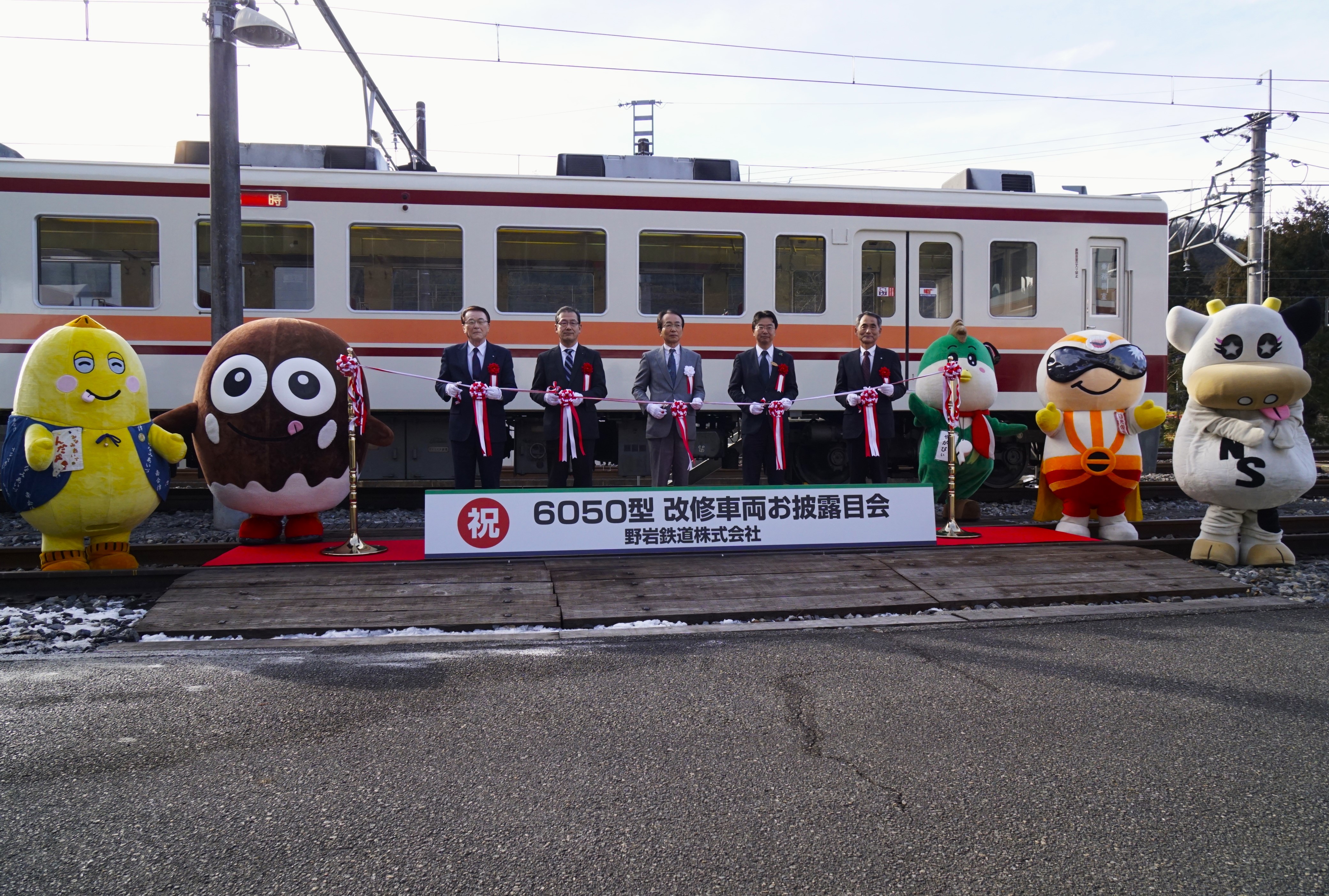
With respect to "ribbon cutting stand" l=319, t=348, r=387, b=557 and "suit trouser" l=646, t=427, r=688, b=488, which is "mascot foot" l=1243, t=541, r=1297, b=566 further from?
"ribbon cutting stand" l=319, t=348, r=387, b=557

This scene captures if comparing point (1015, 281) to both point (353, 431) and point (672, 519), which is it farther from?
point (353, 431)

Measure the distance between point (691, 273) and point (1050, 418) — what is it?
3.84m

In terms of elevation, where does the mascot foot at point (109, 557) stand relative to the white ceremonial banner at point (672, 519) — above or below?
below

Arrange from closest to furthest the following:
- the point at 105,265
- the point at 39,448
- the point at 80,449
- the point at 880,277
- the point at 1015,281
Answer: the point at 39,448 → the point at 80,449 → the point at 105,265 → the point at 880,277 → the point at 1015,281

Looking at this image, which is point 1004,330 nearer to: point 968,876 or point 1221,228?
point 968,876

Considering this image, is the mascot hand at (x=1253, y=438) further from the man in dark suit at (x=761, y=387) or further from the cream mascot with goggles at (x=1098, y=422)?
the man in dark suit at (x=761, y=387)

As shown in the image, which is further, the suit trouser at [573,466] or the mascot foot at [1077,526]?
the suit trouser at [573,466]

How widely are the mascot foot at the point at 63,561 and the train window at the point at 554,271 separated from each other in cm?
424

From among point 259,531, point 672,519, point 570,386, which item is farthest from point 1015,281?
point 259,531

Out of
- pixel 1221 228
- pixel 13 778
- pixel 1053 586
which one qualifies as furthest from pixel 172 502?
pixel 1221 228

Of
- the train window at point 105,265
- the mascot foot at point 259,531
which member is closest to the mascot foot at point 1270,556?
the mascot foot at point 259,531

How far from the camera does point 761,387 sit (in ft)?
23.1

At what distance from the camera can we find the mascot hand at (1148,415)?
20.3ft

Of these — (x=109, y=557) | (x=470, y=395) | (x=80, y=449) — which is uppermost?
(x=470, y=395)
